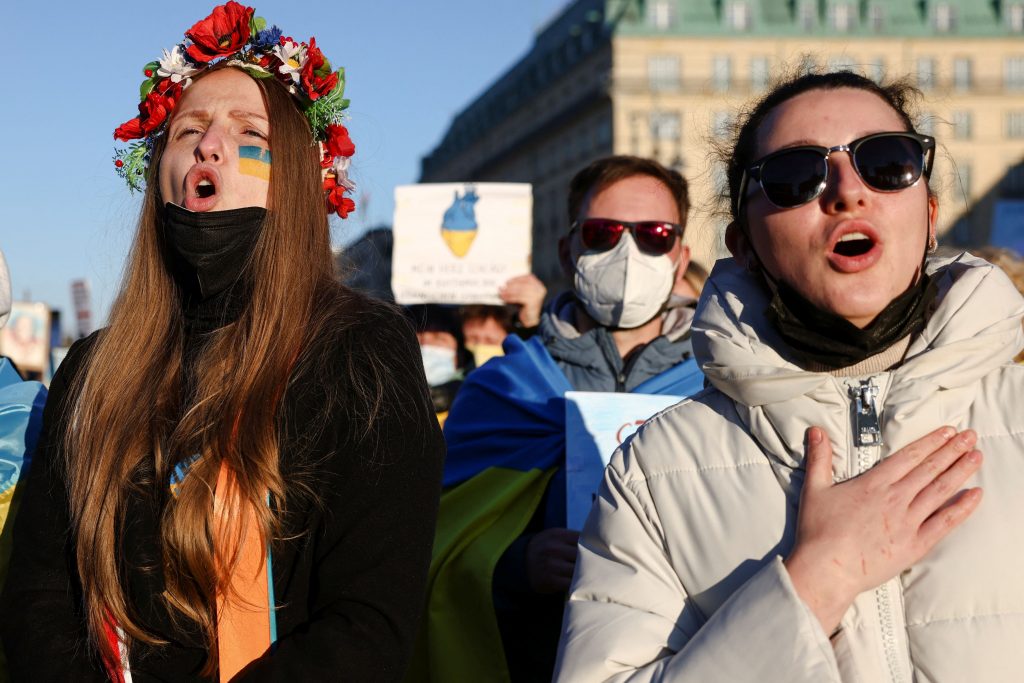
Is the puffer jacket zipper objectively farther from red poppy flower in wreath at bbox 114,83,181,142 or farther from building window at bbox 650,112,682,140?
building window at bbox 650,112,682,140

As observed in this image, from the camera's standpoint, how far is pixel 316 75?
309 cm

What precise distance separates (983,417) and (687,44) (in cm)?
6092

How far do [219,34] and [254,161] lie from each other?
16.1 inches

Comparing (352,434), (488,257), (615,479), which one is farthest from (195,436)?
(488,257)

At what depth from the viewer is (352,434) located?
98.9 inches

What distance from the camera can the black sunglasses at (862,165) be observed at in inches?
97.5

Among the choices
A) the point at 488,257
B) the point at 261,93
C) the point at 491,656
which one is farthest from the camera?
the point at 488,257

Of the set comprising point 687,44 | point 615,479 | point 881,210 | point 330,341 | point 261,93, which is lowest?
point 615,479

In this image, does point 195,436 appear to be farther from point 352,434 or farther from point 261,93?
point 261,93

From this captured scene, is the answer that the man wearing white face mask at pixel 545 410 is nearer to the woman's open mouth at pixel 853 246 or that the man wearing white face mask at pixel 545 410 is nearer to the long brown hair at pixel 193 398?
the long brown hair at pixel 193 398

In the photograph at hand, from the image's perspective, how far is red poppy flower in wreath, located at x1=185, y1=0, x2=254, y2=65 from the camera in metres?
3.05

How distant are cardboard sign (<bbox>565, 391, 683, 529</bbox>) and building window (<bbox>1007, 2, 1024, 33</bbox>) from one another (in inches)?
2529

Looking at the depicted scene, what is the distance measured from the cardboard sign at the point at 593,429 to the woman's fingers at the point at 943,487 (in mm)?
1663

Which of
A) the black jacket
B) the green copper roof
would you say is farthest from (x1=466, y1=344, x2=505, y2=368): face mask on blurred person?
the green copper roof
